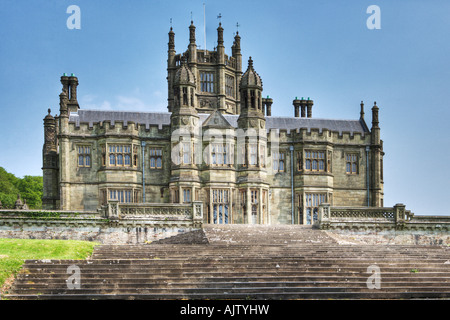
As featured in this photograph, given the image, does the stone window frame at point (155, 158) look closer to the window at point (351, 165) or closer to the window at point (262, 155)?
the window at point (262, 155)

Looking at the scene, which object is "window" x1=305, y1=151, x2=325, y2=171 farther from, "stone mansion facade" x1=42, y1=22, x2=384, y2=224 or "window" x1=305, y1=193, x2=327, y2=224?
"window" x1=305, y1=193, x2=327, y2=224

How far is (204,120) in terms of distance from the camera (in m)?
42.3

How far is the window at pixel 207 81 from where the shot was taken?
53219 millimetres

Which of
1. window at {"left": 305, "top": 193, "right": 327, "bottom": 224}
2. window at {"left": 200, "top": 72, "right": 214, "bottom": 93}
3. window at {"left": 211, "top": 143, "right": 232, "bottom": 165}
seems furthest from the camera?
window at {"left": 200, "top": 72, "right": 214, "bottom": 93}

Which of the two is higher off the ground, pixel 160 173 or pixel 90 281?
pixel 160 173

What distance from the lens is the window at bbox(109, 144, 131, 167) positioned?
38.7m

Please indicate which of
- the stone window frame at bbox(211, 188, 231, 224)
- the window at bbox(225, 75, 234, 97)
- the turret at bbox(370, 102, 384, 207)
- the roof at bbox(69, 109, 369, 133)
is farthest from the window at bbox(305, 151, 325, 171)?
the window at bbox(225, 75, 234, 97)

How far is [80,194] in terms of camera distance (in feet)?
126

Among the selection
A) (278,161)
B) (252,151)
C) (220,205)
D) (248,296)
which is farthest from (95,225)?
(278,161)

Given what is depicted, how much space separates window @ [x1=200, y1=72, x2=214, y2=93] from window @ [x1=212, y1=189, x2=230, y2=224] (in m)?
17.2
